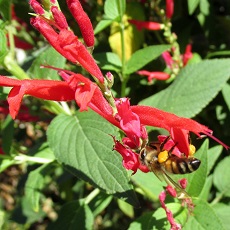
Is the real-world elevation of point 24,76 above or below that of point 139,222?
above

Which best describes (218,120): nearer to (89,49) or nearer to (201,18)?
(201,18)

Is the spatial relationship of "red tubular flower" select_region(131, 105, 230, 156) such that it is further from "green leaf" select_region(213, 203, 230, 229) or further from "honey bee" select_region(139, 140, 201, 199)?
"green leaf" select_region(213, 203, 230, 229)

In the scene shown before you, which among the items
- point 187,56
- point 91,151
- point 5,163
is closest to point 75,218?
point 5,163

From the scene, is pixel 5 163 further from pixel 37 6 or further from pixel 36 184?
pixel 37 6

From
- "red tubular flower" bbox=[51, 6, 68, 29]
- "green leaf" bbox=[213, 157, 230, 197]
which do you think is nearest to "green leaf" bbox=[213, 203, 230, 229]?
"green leaf" bbox=[213, 157, 230, 197]

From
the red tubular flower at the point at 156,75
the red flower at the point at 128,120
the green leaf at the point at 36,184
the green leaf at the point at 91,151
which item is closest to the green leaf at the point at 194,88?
the red tubular flower at the point at 156,75

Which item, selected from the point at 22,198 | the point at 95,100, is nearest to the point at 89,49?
the point at 95,100
